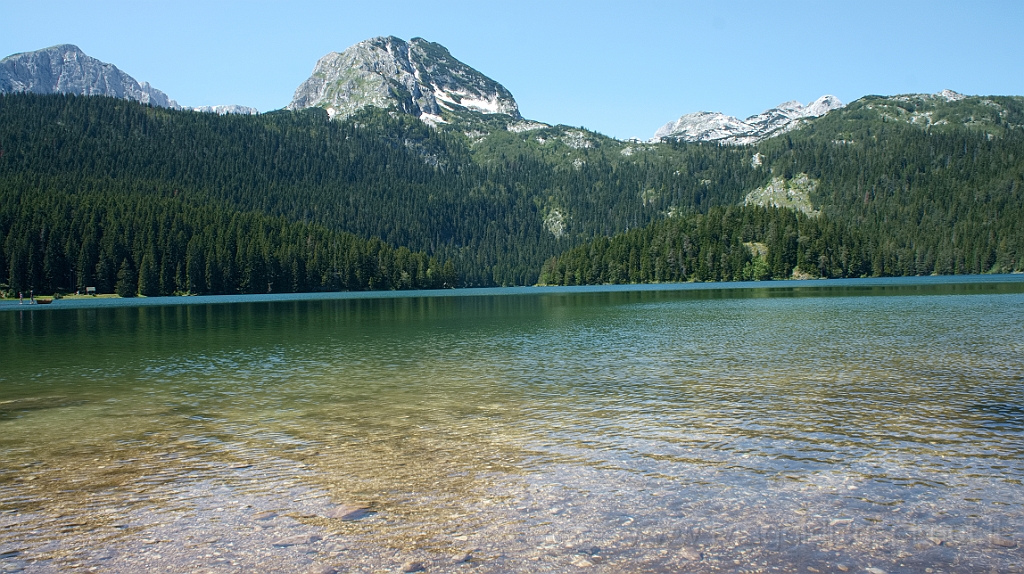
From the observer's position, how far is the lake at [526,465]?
32.2 ft

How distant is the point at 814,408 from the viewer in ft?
67.4

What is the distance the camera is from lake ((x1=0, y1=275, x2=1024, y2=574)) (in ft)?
32.2

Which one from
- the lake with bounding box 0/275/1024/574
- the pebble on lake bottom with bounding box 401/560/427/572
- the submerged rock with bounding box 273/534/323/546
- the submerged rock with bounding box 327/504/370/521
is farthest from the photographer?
the submerged rock with bounding box 327/504/370/521

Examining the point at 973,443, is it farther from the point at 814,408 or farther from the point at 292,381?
the point at 292,381

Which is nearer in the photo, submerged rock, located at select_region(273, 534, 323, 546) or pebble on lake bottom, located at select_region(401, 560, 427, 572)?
pebble on lake bottom, located at select_region(401, 560, 427, 572)

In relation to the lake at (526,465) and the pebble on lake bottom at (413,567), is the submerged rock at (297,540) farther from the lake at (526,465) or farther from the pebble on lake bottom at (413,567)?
the pebble on lake bottom at (413,567)

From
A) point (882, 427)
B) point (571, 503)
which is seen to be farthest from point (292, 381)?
point (882, 427)

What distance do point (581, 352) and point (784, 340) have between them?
14.2m

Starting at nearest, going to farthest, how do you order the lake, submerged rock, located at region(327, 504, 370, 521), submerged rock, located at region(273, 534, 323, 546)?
the lake, submerged rock, located at region(273, 534, 323, 546), submerged rock, located at region(327, 504, 370, 521)

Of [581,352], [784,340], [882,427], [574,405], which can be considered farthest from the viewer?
[784,340]

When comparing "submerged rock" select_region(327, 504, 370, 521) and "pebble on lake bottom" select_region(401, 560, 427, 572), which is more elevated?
"pebble on lake bottom" select_region(401, 560, 427, 572)

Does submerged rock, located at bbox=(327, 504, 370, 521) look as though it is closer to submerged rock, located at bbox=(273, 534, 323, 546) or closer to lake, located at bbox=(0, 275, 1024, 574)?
lake, located at bbox=(0, 275, 1024, 574)

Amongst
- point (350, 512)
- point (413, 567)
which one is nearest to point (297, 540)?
point (350, 512)

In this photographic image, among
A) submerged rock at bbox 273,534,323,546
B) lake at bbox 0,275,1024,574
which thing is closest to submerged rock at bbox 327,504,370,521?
lake at bbox 0,275,1024,574
